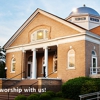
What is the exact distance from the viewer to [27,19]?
3117cm

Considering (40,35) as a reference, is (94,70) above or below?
below

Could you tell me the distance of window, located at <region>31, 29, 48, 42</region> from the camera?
2864cm

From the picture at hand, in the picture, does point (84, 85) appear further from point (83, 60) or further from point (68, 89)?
point (83, 60)

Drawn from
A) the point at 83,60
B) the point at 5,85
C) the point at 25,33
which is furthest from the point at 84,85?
the point at 25,33

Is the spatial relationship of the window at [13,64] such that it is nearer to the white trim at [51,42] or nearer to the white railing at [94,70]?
the white trim at [51,42]

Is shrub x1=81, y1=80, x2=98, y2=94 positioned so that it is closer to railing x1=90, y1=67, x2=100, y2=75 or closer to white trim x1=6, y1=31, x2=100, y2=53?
railing x1=90, y1=67, x2=100, y2=75

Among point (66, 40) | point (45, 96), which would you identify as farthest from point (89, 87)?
point (66, 40)

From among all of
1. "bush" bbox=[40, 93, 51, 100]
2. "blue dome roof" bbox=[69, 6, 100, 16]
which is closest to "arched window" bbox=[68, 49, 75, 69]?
"bush" bbox=[40, 93, 51, 100]

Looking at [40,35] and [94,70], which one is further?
[40,35]

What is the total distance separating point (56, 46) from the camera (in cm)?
2828

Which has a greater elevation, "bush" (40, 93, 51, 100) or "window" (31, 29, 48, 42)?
"window" (31, 29, 48, 42)

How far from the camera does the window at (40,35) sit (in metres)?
28.6

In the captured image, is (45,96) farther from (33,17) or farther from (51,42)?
(33,17)

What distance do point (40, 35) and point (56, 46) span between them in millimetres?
2682
